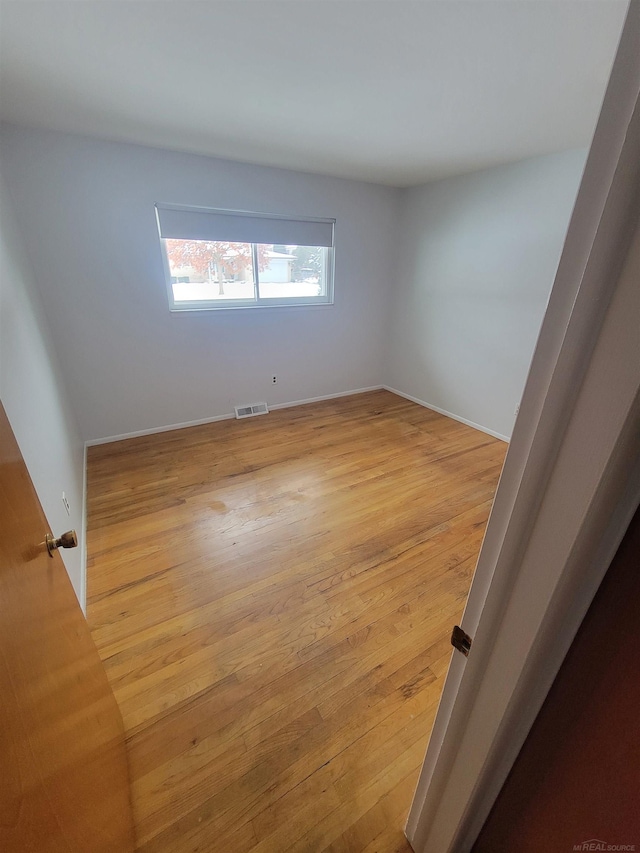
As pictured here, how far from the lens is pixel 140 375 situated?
3.21 metres

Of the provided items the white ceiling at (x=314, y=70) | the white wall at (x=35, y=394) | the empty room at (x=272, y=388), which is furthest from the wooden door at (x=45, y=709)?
the white ceiling at (x=314, y=70)

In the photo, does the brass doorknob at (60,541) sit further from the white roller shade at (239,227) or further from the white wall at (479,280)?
the white wall at (479,280)

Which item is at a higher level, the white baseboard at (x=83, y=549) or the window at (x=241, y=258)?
the window at (x=241, y=258)

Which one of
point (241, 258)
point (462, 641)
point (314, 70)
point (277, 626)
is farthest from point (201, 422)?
point (462, 641)

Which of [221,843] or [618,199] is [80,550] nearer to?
[221,843]

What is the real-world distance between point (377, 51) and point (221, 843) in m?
2.78

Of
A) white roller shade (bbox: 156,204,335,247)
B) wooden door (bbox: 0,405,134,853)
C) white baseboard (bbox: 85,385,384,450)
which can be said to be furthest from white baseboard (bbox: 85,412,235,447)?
wooden door (bbox: 0,405,134,853)

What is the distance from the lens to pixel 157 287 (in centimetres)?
304

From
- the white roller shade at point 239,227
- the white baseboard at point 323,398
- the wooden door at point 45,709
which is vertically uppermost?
the white roller shade at point 239,227

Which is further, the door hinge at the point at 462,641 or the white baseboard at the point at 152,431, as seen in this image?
the white baseboard at the point at 152,431

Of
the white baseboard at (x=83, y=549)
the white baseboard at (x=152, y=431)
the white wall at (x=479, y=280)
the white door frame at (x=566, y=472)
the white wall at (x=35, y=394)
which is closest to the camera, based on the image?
the white door frame at (x=566, y=472)

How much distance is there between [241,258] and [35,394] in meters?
2.26

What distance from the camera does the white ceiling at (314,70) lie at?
48.1 inches

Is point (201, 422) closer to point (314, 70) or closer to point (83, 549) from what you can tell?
point (83, 549)
